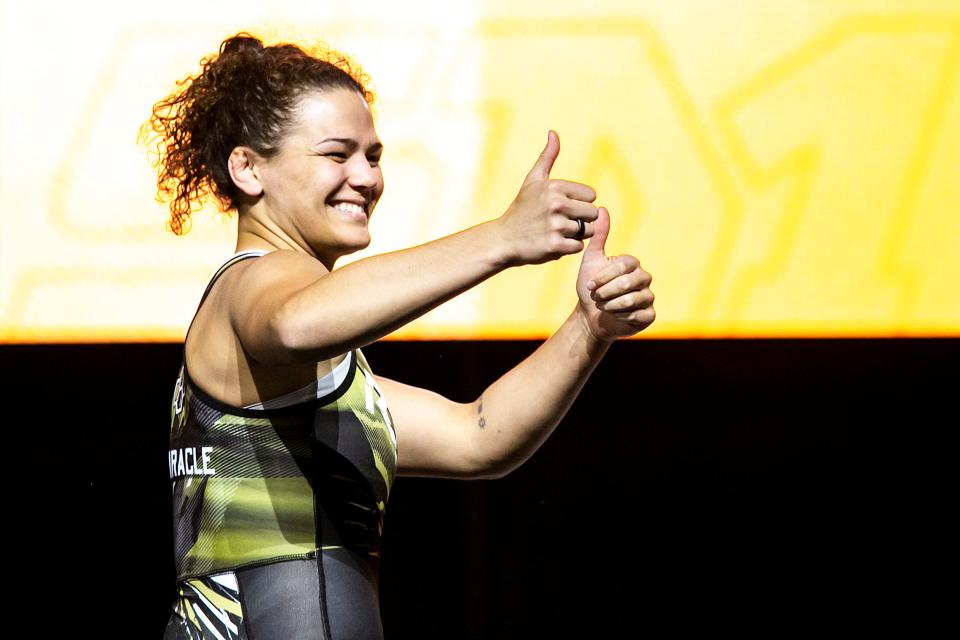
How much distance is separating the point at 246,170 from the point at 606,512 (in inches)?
47.6

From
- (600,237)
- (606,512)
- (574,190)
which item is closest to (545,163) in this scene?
(574,190)

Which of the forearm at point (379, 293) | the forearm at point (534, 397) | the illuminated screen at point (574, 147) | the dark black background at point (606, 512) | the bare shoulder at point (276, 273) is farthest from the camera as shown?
the dark black background at point (606, 512)

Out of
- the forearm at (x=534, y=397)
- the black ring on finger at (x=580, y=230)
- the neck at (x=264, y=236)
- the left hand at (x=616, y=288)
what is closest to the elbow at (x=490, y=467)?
the forearm at (x=534, y=397)

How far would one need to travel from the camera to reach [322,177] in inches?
49.4

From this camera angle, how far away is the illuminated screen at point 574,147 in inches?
79.7

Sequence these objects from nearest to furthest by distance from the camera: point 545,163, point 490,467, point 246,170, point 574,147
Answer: point 545,163
point 246,170
point 490,467
point 574,147

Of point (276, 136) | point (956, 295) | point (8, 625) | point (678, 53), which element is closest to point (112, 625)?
point (8, 625)

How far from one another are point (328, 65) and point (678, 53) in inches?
36.0

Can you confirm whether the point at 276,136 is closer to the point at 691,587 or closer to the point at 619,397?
the point at 619,397

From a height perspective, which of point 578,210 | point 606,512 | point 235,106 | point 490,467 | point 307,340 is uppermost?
point 235,106

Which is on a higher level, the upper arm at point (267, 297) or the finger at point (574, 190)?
the finger at point (574, 190)

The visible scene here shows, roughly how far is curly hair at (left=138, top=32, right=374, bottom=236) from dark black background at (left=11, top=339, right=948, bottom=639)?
30.3 inches

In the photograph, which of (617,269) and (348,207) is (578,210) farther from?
(348,207)

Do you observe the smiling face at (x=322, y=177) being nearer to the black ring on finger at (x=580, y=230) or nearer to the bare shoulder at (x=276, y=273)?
the bare shoulder at (x=276, y=273)
